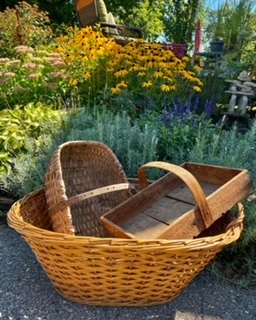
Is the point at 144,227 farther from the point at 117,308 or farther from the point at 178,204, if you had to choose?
the point at 117,308

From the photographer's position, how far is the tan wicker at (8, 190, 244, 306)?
3.82 feet

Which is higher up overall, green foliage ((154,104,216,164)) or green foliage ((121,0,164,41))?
green foliage ((154,104,216,164))

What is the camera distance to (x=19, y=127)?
2420 mm

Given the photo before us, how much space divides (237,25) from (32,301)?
4.98 metres

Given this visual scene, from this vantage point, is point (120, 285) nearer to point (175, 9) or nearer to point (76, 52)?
point (76, 52)

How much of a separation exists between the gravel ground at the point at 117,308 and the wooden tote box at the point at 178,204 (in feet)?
1.03

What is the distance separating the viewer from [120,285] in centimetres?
129

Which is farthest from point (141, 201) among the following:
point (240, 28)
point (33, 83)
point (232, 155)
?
point (240, 28)

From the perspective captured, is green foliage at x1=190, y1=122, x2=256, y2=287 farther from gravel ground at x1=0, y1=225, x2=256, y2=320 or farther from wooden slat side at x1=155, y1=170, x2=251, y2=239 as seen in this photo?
wooden slat side at x1=155, y1=170, x2=251, y2=239

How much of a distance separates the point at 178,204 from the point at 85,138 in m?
0.89

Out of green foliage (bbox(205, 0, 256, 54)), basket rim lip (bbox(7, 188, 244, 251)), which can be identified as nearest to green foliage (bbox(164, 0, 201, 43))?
green foliage (bbox(205, 0, 256, 54))

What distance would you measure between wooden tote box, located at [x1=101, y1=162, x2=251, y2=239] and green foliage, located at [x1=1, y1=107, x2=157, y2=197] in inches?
15.0

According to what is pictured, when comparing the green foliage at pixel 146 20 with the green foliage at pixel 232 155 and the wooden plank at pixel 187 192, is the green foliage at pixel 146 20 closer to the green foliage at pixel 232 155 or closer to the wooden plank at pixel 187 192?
the green foliage at pixel 232 155

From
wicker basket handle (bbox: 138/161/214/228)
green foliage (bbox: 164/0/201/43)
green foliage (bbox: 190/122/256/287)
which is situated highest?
wicker basket handle (bbox: 138/161/214/228)
